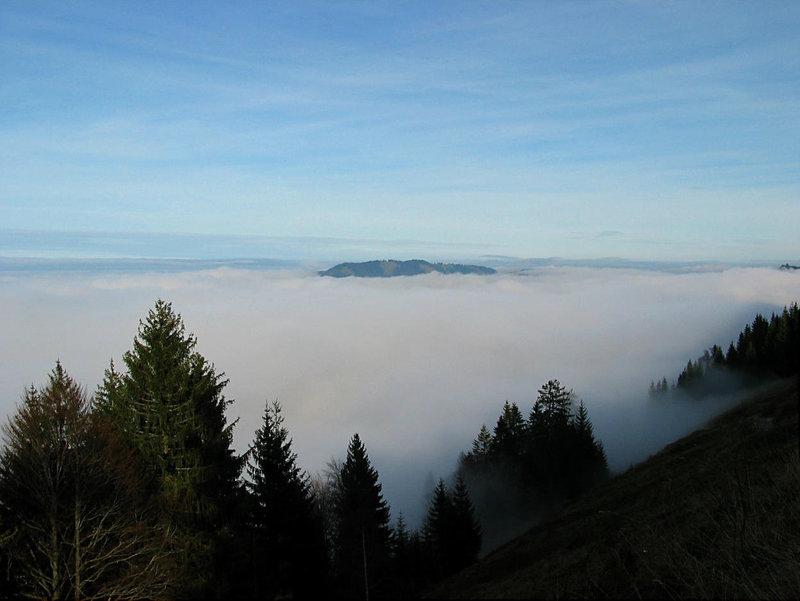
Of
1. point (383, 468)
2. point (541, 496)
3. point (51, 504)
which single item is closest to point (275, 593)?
point (51, 504)

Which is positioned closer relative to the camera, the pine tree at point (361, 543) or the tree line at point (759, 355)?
the tree line at point (759, 355)

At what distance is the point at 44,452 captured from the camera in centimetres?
1024

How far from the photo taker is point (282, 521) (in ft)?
59.3

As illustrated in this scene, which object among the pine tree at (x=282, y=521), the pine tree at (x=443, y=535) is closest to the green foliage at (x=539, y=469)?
the pine tree at (x=443, y=535)

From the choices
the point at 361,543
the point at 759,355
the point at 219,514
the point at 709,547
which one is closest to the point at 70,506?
the point at 219,514

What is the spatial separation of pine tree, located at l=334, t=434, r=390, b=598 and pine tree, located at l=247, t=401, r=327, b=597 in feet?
13.6

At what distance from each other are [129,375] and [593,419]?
10374 cm

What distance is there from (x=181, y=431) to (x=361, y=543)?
47.6ft

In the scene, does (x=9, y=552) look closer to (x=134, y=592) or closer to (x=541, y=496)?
(x=134, y=592)

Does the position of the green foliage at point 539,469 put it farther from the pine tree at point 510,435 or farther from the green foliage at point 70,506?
the green foliage at point 70,506

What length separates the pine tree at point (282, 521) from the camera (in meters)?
17.2

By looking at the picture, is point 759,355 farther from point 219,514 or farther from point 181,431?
point 181,431

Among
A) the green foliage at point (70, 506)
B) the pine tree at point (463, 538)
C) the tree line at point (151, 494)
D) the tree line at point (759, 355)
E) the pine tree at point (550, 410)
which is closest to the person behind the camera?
the tree line at point (759, 355)

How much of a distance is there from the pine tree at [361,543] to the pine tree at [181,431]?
10665 millimetres
